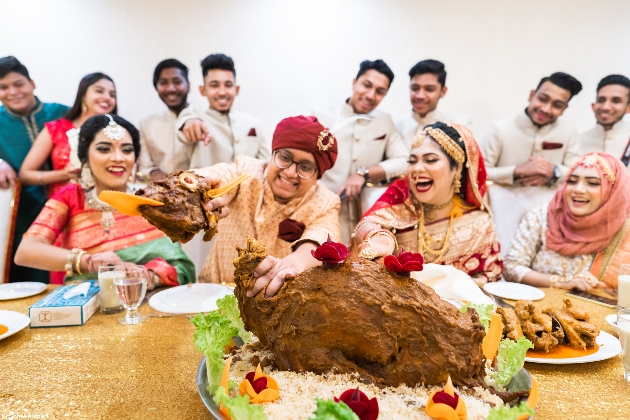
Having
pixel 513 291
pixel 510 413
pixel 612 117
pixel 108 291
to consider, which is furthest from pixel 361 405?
pixel 612 117

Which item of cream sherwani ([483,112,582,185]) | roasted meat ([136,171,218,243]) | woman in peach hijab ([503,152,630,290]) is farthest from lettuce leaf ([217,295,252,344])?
cream sherwani ([483,112,582,185])

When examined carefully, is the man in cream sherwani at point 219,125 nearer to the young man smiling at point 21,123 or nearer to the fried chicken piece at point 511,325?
the young man smiling at point 21,123

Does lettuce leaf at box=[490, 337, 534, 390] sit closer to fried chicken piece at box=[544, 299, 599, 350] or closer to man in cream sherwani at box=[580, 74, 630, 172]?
fried chicken piece at box=[544, 299, 599, 350]

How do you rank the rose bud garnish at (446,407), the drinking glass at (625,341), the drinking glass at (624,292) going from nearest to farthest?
the rose bud garnish at (446,407)
the drinking glass at (625,341)
the drinking glass at (624,292)

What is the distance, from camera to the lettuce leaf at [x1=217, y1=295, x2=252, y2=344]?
1.54 metres

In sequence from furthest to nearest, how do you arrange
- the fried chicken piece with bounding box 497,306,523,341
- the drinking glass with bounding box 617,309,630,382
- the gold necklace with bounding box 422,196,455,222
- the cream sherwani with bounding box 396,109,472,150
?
the cream sherwani with bounding box 396,109,472,150 < the gold necklace with bounding box 422,196,455,222 < the fried chicken piece with bounding box 497,306,523,341 < the drinking glass with bounding box 617,309,630,382

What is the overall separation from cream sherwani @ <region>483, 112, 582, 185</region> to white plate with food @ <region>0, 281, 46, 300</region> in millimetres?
3791

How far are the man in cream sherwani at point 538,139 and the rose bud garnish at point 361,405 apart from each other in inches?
141

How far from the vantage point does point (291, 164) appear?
2422 mm

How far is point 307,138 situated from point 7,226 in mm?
2279

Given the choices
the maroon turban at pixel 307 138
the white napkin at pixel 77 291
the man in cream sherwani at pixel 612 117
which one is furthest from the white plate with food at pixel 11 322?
the man in cream sherwani at pixel 612 117

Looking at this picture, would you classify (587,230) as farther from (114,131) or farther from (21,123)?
(21,123)

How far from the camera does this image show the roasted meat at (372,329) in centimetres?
122

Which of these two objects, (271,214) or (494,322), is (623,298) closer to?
(494,322)
